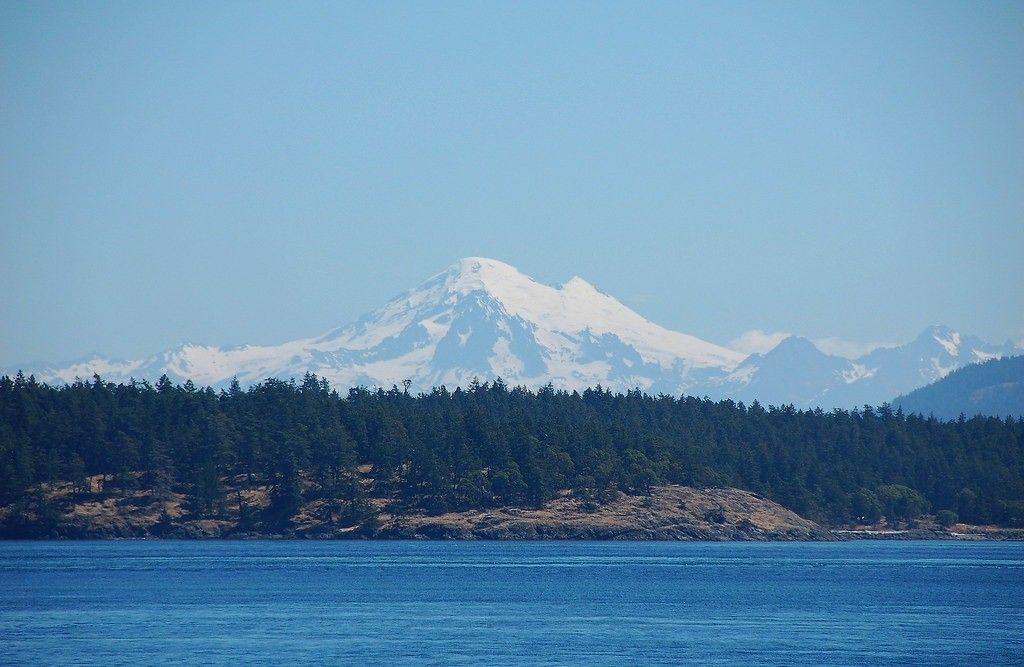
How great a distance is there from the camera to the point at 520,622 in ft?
321

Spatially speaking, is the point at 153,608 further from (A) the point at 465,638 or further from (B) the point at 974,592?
(B) the point at 974,592

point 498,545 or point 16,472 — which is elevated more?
point 16,472

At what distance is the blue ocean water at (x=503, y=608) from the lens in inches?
3241

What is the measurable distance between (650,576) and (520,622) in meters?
41.1

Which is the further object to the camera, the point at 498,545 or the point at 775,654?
the point at 498,545

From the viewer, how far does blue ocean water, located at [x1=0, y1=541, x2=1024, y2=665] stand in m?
82.3

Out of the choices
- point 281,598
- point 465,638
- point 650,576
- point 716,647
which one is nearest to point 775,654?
point 716,647

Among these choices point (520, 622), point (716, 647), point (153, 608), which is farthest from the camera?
point (153, 608)

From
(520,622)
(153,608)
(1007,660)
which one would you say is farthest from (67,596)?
(1007,660)

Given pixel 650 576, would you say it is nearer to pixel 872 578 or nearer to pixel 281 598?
pixel 872 578

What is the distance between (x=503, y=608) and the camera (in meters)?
107

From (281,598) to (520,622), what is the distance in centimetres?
2372

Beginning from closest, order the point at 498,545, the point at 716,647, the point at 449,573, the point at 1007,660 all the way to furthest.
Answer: the point at 1007,660 → the point at 716,647 → the point at 449,573 → the point at 498,545

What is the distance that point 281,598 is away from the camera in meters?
113
